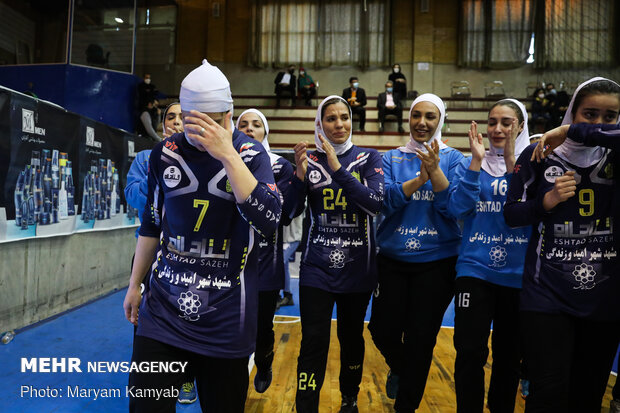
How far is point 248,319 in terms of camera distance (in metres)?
1.74

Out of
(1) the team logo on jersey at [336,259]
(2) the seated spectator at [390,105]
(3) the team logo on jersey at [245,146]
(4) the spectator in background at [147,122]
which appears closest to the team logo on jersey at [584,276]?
(1) the team logo on jersey at [336,259]

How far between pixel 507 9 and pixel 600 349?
56.6ft

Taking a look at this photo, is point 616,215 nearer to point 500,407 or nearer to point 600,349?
point 600,349

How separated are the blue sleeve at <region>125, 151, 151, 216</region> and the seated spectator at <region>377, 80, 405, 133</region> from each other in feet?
38.8

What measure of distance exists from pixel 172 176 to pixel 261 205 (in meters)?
0.39

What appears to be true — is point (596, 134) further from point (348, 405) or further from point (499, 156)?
point (348, 405)

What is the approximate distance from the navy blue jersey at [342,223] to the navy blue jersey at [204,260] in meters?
1.09

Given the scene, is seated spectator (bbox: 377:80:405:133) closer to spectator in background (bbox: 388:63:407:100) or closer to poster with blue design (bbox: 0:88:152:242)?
spectator in background (bbox: 388:63:407:100)

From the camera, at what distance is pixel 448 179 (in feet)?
10.1

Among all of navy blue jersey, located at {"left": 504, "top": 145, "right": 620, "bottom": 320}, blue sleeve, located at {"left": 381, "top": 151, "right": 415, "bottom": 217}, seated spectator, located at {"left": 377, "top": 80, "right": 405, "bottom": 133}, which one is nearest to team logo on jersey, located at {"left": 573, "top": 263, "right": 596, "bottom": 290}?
navy blue jersey, located at {"left": 504, "top": 145, "right": 620, "bottom": 320}

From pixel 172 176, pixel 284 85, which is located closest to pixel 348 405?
pixel 172 176

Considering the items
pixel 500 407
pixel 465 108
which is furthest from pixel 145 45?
pixel 500 407

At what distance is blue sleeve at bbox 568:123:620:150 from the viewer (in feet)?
6.39

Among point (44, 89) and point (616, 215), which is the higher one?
point (44, 89)
